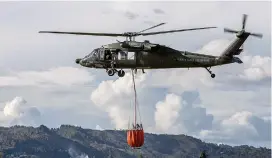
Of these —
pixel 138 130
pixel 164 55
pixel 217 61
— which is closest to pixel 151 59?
pixel 164 55

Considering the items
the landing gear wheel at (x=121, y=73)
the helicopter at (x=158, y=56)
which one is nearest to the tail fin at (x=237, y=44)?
the helicopter at (x=158, y=56)

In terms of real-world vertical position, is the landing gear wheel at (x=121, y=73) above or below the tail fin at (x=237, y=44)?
below

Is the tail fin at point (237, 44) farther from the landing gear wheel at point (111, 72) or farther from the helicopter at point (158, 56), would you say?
the landing gear wheel at point (111, 72)

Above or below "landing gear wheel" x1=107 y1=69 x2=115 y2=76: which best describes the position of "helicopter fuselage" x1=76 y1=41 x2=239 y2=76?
above

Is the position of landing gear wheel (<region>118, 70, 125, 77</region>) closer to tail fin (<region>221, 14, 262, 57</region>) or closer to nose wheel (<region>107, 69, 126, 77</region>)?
nose wheel (<region>107, 69, 126, 77</region>)

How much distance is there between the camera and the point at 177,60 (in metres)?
94.2

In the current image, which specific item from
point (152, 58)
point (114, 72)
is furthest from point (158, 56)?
point (114, 72)

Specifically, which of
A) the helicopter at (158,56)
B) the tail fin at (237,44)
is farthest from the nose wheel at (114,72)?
the tail fin at (237,44)

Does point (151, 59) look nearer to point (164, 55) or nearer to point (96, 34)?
point (164, 55)

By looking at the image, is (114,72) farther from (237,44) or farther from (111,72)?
(237,44)

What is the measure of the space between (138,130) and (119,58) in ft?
78.1

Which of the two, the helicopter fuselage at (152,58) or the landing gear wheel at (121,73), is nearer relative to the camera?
the helicopter fuselage at (152,58)

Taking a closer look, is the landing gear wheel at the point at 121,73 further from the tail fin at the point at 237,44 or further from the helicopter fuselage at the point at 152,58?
the tail fin at the point at 237,44

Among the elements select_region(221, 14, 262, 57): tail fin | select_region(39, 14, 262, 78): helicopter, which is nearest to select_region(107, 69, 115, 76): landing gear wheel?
select_region(39, 14, 262, 78): helicopter
